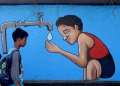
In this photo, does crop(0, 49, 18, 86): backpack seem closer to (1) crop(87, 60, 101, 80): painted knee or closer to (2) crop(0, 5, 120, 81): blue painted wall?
(2) crop(0, 5, 120, 81): blue painted wall

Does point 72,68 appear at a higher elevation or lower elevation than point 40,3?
lower

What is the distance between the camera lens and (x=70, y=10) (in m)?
5.16

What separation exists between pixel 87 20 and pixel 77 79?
5.29ft

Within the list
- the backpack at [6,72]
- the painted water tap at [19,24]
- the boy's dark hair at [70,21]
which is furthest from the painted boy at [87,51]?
the backpack at [6,72]

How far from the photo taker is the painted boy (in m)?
5.19

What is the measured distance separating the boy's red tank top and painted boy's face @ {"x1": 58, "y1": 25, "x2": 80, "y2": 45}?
0.38 meters

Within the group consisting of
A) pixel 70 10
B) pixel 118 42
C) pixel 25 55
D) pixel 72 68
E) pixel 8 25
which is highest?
pixel 70 10

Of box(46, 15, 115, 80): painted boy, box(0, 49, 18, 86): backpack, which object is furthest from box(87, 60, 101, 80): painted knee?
box(0, 49, 18, 86): backpack

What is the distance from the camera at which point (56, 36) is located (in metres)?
5.22

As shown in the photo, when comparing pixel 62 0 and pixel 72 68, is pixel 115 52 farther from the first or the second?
pixel 62 0

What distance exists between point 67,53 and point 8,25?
1.76 metres

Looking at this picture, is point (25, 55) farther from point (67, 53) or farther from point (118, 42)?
point (118, 42)

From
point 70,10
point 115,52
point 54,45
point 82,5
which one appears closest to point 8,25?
point 54,45

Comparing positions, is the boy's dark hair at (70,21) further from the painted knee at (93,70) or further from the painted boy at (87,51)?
the painted knee at (93,70)
